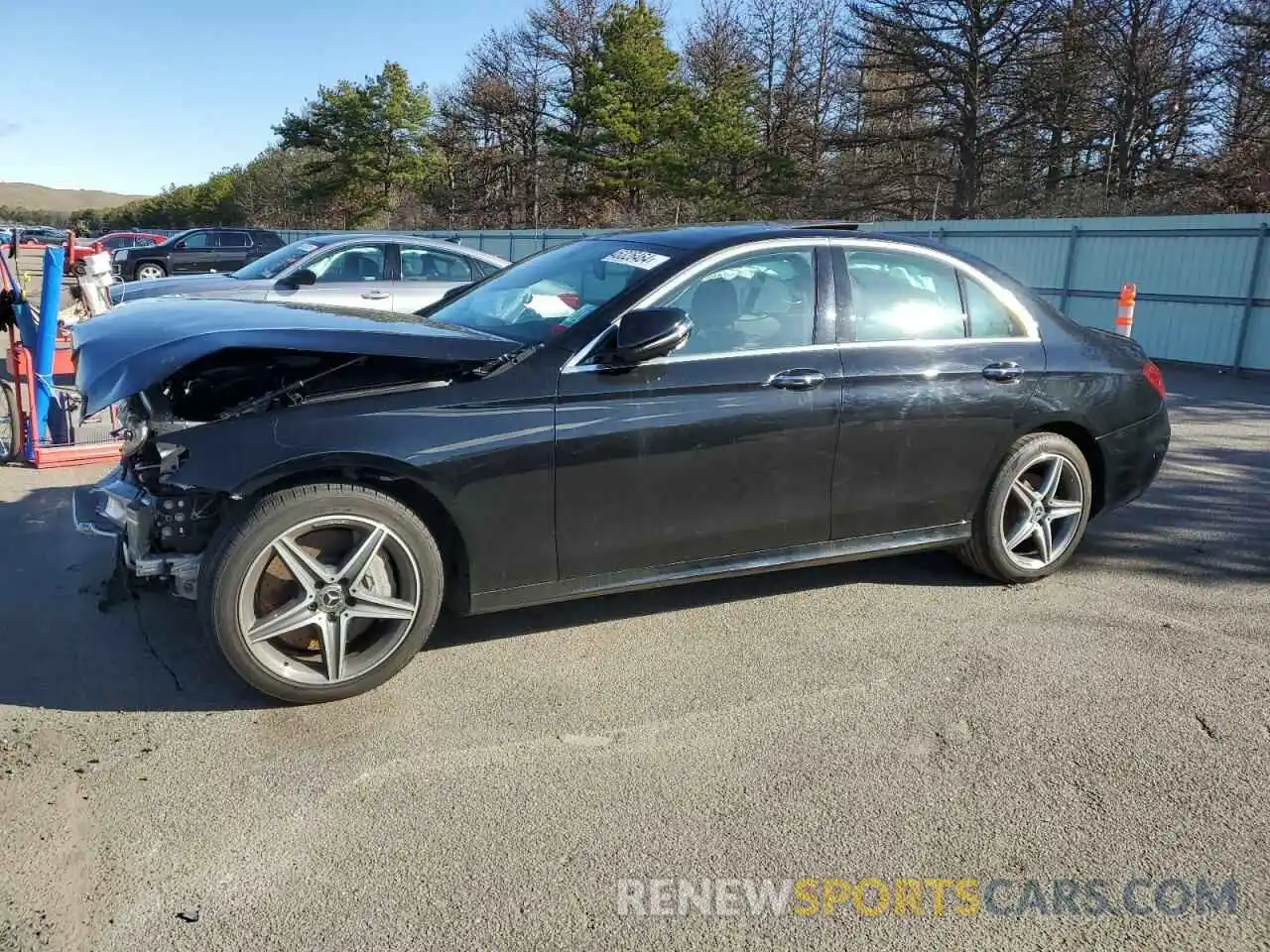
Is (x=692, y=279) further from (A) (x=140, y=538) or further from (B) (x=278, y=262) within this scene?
(B) (x=278, y=262)

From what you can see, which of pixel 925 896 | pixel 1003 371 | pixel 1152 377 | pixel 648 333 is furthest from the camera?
pixel 1152 377

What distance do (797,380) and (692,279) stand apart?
0.60m

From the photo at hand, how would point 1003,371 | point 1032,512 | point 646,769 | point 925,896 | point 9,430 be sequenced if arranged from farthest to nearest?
point 9,430, point 1032,512, point 1003,371, point 646,769, point 925,896

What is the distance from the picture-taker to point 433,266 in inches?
438

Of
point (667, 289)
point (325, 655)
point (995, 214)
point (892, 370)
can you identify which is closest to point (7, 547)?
point (325, 655)

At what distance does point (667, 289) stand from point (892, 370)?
42.8 inches

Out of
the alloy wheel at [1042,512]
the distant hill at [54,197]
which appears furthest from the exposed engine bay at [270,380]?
the distant hill at [54,197]

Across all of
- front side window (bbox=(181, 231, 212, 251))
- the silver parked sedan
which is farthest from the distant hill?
the silver parked sedan

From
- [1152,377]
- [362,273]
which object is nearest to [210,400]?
[1152,377]

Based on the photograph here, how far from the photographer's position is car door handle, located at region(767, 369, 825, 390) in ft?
12.7

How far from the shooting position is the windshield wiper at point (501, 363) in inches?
136

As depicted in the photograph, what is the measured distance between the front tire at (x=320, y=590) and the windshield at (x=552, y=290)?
37.9 inches

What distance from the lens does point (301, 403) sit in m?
3.23

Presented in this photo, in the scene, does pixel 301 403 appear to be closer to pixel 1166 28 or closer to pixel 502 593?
pixel 502 593
